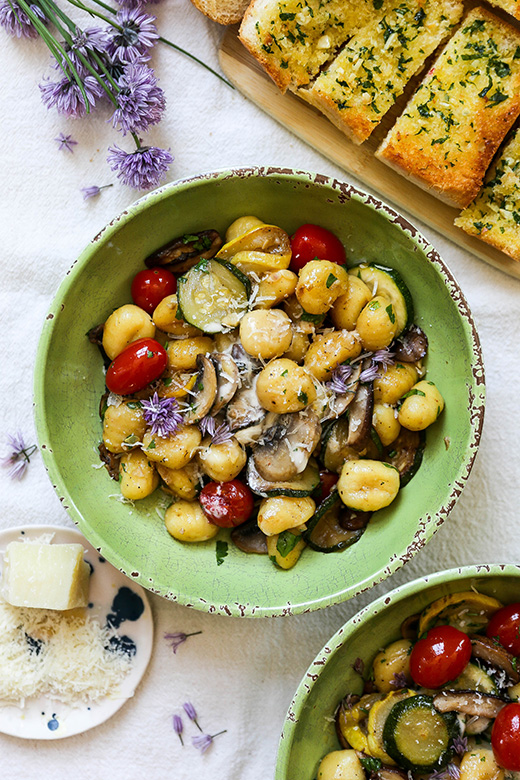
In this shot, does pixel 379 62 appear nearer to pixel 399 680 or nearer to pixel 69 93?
pixel 69 93

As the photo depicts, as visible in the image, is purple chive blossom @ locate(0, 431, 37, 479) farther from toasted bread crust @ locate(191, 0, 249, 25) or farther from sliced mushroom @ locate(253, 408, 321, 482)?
toasted bread crust @ locate(191, 0, 249, 25)

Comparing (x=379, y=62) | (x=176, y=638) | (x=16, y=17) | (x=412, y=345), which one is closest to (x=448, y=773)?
(x=176, y=638)

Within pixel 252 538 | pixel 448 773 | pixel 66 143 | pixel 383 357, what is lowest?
pixel 448 773

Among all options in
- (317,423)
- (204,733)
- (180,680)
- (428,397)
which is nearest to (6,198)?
(317,423)

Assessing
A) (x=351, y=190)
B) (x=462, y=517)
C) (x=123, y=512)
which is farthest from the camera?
(x=462, y=517)

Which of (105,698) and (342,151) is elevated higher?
(342,151)

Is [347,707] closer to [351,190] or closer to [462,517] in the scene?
[462,517]
